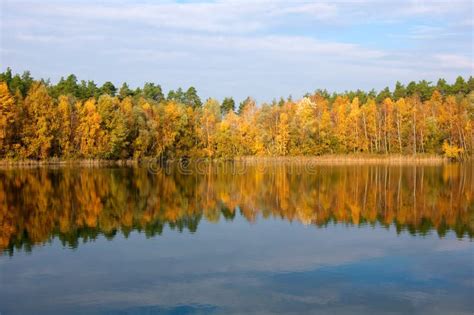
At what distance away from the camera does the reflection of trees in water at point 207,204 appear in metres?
21.1

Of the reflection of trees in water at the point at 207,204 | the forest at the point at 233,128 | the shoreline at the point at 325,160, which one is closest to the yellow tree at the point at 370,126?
the forest at the point at 233,128

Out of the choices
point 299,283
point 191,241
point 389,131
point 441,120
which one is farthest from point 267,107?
point 299,283

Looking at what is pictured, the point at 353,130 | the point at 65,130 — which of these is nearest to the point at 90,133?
the point at 65,130

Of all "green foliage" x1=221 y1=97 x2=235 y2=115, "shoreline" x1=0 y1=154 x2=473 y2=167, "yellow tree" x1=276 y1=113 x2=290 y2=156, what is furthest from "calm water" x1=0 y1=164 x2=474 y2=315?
"green foliage" x1=221 y1=97 x2=235 y2=115

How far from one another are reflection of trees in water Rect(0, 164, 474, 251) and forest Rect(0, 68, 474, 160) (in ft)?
78.8

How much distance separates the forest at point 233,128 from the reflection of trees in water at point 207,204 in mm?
24030

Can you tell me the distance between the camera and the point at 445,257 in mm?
16016

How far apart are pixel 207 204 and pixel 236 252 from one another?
10961mm

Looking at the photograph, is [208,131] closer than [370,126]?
No

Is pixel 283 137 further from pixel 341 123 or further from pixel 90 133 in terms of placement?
pixel 90 133

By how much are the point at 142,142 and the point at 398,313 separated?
6021 centimetres

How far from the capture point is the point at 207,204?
2783cm

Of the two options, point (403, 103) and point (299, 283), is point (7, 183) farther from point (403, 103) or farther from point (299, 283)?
point (403, 103)

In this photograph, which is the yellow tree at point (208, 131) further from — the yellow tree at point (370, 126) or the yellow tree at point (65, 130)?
the yellow tree at point (370, 126)
